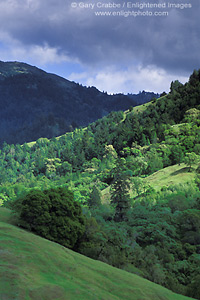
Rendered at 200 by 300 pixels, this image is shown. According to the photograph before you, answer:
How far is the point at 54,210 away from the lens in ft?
110

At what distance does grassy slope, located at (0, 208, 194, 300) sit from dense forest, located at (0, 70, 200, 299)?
8.09 m

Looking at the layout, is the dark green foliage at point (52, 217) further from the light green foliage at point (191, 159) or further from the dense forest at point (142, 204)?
the light green foliage at point (191, 159)

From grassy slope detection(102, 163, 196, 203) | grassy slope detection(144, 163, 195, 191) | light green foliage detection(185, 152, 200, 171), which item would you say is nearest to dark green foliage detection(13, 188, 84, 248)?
grassy slope detection(102, 163, 196, 203)

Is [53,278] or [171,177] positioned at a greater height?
[171,177]

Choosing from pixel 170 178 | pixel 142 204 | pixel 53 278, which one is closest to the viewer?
pixel 53 278

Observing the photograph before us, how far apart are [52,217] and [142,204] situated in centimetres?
4249

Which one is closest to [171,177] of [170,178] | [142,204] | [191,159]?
[170,178]

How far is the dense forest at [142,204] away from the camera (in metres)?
30.9

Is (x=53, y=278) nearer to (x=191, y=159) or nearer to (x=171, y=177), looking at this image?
(x=171, y=177)

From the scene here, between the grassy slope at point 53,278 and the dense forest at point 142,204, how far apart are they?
809 cm

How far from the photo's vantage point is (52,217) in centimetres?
3170

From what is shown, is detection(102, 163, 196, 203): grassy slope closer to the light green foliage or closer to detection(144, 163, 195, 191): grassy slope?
detection(144, 163, 195, 191): grassy slope

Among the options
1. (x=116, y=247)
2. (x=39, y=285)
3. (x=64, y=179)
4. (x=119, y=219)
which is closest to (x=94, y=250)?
(x=116, y=247)

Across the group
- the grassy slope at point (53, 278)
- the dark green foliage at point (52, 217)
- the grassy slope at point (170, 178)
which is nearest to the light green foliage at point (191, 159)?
the grassy slope at point (170, 178)
